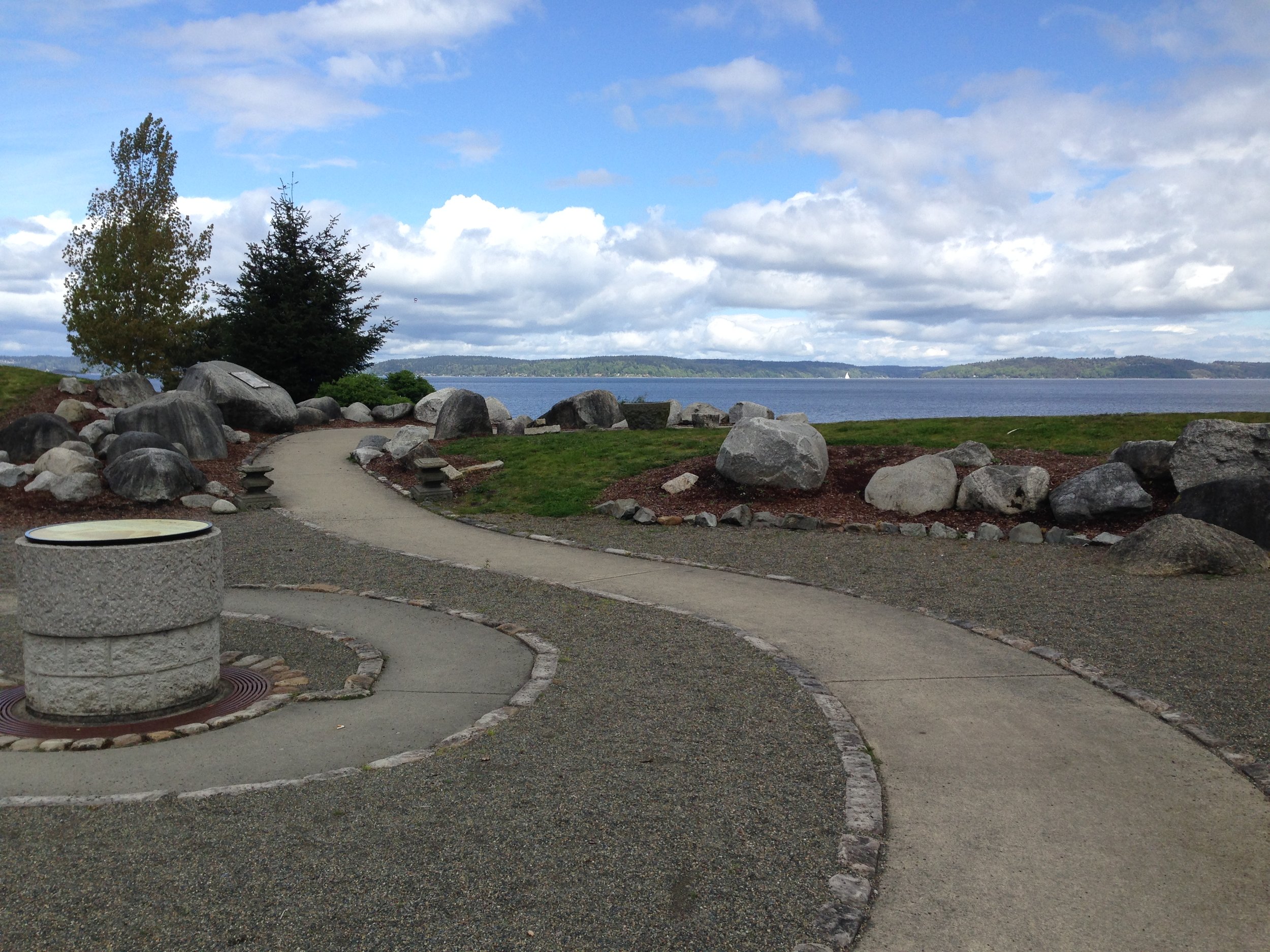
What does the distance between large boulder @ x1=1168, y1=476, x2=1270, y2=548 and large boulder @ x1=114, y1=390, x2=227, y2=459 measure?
776 inches

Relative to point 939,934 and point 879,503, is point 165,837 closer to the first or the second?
point 939,934

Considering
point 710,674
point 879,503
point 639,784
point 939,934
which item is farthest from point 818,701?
point 879,503

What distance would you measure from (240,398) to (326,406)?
4.61 m

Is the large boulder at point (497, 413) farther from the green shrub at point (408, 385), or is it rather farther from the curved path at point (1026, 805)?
the curved path at point (1026, 805)

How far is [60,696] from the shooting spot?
6949 millimetres

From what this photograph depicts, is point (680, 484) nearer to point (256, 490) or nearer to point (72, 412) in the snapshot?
point (256, 490)

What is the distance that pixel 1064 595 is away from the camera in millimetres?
10602

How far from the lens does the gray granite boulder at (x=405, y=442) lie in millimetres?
22281

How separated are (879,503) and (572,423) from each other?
14844 mm

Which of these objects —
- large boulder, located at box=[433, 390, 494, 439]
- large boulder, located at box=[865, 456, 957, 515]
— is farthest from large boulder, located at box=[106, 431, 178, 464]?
large boulder, located at box=[865, 456, 957, 515]

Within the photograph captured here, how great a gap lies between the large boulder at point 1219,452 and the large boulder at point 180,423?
19.7m

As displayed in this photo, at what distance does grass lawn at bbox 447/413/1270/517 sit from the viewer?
59.4 ft

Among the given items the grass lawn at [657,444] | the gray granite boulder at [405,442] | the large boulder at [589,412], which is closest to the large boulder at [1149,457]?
the grass lawn at [657,444]

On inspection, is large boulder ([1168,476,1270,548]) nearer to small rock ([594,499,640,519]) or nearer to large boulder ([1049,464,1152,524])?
large boulder ([1049,464,1152,524])
